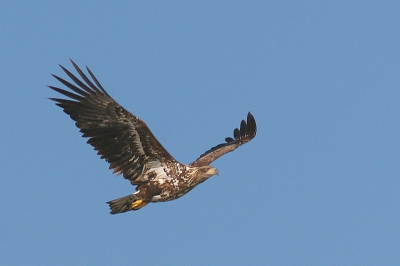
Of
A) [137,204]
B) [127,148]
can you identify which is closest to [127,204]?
[137,204]

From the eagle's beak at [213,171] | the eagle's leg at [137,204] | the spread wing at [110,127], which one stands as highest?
the spread wing at [110,127]

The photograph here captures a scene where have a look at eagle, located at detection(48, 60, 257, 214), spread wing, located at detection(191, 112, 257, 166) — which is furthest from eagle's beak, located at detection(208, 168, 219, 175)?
spread wing, located at detection(191, 112, 257, 166)

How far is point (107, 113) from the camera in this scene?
705 inches

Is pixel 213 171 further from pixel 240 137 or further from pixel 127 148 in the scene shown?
pixel 240 137

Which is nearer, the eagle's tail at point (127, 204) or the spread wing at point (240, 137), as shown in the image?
the eagle's tail at point (127, 204)

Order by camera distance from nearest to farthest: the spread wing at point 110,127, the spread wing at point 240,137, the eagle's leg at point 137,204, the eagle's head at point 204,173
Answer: the spread wing at point 110,127, the eagle's leg at point 137,204, the eagle's head at point 204,173, the spread wing at point 240,137

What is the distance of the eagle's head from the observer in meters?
18.9

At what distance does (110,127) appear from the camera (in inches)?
709

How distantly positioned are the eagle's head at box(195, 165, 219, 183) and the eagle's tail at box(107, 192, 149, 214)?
124cm

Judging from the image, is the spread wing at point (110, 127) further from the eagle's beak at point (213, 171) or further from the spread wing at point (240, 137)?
the spread wing at point (240, 137)

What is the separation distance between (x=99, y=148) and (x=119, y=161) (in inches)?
20.9

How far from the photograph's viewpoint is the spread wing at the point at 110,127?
1780cm

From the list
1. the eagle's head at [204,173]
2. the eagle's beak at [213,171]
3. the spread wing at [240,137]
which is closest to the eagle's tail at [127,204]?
the eagle's head at [204,173]

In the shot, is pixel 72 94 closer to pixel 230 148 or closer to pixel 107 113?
pixel 107 113
